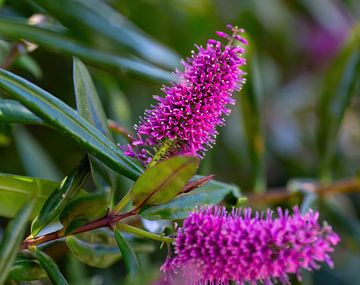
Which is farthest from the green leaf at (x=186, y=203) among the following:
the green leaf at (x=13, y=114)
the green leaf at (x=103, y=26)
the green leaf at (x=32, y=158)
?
the green leaf at (x=32, y=158)

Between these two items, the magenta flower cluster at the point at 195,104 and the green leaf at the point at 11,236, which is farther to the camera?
the magenta flower cluster at the point at 195,104

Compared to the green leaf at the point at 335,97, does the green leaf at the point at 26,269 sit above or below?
below

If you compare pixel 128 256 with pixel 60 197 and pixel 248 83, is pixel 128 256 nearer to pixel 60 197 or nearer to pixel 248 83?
pixel 60 197

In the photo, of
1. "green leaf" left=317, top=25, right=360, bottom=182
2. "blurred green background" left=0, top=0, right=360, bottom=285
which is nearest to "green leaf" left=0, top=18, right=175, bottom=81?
"blurred green background" left=0, top=0, right=360, bottom=285

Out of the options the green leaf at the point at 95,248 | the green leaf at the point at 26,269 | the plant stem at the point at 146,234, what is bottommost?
the green leaf at the point at 26,269

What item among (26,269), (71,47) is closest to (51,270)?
(26,269)

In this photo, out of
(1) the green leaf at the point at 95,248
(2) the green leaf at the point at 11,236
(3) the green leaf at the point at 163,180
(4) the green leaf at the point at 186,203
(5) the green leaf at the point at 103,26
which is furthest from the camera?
(5) the green leaf at the point at 103,26

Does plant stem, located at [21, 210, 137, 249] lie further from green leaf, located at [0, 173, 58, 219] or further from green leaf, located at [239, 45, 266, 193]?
green leaf, located at [239, 45, 266, 193]

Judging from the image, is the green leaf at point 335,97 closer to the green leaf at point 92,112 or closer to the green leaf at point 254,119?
the green leaf at point 254,119
